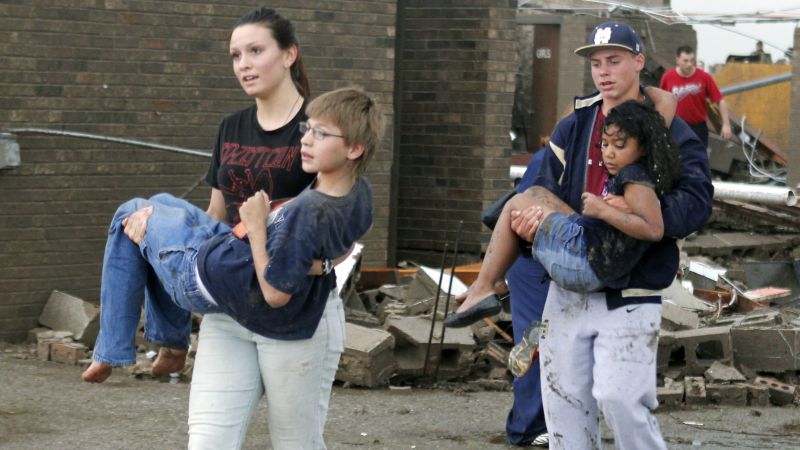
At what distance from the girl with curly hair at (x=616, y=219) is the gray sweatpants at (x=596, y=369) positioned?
0.14 m

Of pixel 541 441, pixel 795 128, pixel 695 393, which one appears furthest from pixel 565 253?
pixel 795 128

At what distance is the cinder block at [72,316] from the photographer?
28.8ft

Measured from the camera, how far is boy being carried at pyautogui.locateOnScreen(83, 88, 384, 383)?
423 cm

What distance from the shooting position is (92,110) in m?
9.27

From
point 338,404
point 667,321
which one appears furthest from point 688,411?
point 338,404

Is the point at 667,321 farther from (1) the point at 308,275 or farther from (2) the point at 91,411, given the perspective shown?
(1) the point at 308,275

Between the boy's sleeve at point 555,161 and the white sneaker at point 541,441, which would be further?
the white sneaker at point 541,441

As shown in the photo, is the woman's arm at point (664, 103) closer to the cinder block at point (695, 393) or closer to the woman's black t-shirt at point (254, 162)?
the woman's black t-shirt at point (254, 162)

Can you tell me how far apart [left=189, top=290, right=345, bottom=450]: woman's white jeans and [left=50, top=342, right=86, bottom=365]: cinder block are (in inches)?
170

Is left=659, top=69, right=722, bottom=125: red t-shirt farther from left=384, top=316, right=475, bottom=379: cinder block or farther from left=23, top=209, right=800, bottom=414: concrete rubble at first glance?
left=384, top=316, right=475, bottom=379: cinder block

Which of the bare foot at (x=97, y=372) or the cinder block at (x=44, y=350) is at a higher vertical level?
the bare foot at (x=97, y=372)

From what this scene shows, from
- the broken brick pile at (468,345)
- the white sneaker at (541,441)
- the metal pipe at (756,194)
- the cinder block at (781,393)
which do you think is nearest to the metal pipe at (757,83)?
the metal pipe at (756,194)

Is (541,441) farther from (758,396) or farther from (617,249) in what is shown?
(617,249)

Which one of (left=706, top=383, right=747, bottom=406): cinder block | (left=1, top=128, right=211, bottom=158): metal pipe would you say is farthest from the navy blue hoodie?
(left=1, top=128, right=211, bottom=158): metal pipe
